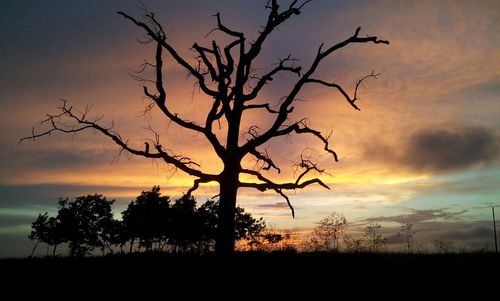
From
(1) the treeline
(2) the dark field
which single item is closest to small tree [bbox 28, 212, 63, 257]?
(1) the treeline

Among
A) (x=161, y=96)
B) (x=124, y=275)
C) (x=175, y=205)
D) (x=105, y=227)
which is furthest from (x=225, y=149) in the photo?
(x=105, y=227)

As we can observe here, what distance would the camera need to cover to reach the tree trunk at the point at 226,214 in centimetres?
1168

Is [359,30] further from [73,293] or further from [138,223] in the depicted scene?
[138,223]

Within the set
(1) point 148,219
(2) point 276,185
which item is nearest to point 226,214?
(2) point 276,185

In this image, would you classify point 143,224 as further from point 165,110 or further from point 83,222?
point 165,110

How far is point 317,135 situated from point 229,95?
3505mm

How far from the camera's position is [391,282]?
26.2ft

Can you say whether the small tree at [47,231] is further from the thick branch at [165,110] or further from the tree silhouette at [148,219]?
the thick branch at [165,110]

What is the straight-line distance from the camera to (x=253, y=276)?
323 inches

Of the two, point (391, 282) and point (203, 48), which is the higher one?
point (203, 48)

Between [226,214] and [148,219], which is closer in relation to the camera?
[226,214]

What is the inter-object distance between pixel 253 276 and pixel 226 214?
3.96 m

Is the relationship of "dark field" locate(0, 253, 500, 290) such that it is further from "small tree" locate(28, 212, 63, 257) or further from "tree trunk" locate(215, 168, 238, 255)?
"small tree" locate(28, 212, 63, 257)

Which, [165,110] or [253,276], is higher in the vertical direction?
[165,110]
